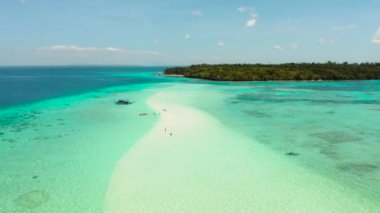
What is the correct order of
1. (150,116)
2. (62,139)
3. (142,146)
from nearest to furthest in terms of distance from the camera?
(142,146), (62,139), (150,116)

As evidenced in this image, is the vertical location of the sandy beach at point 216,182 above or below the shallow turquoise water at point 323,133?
below

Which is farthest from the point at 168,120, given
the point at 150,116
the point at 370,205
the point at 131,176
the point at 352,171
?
the point at 370,205

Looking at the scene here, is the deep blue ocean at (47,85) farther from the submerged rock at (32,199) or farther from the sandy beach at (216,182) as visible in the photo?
the submerged rock at (32,199)

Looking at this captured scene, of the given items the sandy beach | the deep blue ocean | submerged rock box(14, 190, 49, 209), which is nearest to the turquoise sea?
submerged rock box(14, 190, 49, 209)

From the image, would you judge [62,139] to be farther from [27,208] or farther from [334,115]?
[334,115]

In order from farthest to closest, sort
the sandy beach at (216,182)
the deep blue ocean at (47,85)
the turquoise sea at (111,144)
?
the deep blue ocean at (47,85) < the turquoise sea at (111,144) < the sandy beach at (216,182)

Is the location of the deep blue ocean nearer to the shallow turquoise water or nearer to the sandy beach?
the shallow turquoise water

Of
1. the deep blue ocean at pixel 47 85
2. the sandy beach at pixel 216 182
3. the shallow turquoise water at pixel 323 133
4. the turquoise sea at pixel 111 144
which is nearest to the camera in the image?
the sandy beach at pixel 216 182

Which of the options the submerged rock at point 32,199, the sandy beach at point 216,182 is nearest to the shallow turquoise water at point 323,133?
Answer: the sandy beach at point 216,182
